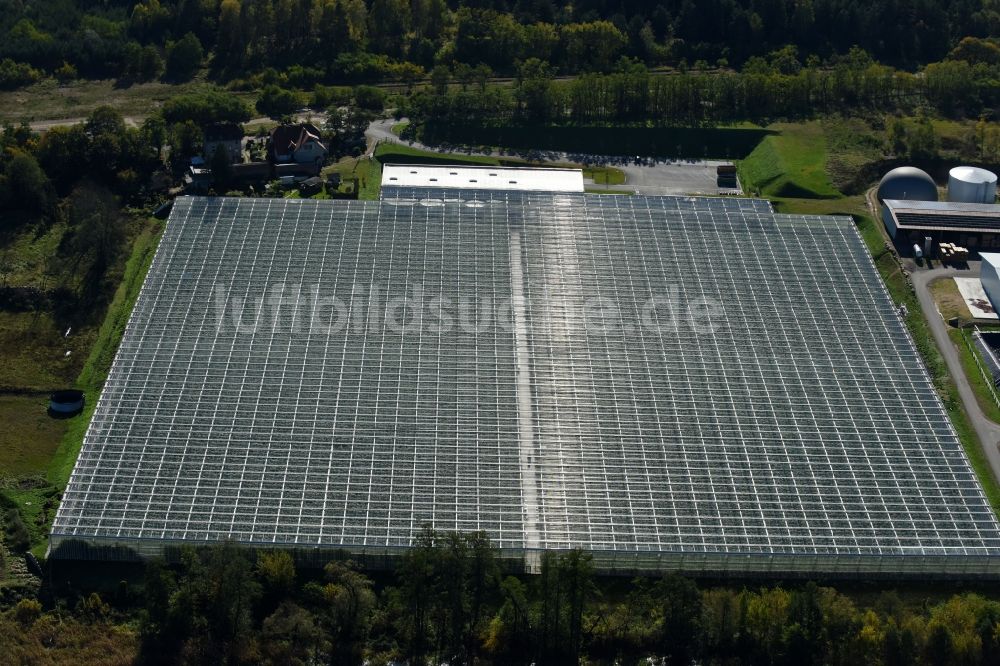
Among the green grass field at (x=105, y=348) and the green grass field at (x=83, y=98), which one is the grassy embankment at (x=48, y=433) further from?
the green grass field at (x=83, y=98)

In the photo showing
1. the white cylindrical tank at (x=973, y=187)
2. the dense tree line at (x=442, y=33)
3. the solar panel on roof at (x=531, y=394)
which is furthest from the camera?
the dense tree line at (x=442, y=33)

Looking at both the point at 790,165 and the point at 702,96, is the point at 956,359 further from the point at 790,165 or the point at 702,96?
the point at 702,96

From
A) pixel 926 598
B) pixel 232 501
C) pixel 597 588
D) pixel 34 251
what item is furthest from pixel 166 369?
pixel 926 598

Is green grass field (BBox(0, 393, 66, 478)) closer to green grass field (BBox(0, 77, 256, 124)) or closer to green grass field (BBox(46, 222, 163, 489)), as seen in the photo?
green grass field (BBox(46, 222, 163, 489))

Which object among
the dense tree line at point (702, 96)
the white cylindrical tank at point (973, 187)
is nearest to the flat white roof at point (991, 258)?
Result: the white cylindrical tank at point (973, 187)

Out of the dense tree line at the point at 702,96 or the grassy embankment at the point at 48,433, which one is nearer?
the grassy embankment at the point at 48,433

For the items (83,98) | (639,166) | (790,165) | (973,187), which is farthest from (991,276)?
(83,98)

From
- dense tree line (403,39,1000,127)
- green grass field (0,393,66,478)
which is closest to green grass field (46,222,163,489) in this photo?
green grass field (0,393,66,478)
